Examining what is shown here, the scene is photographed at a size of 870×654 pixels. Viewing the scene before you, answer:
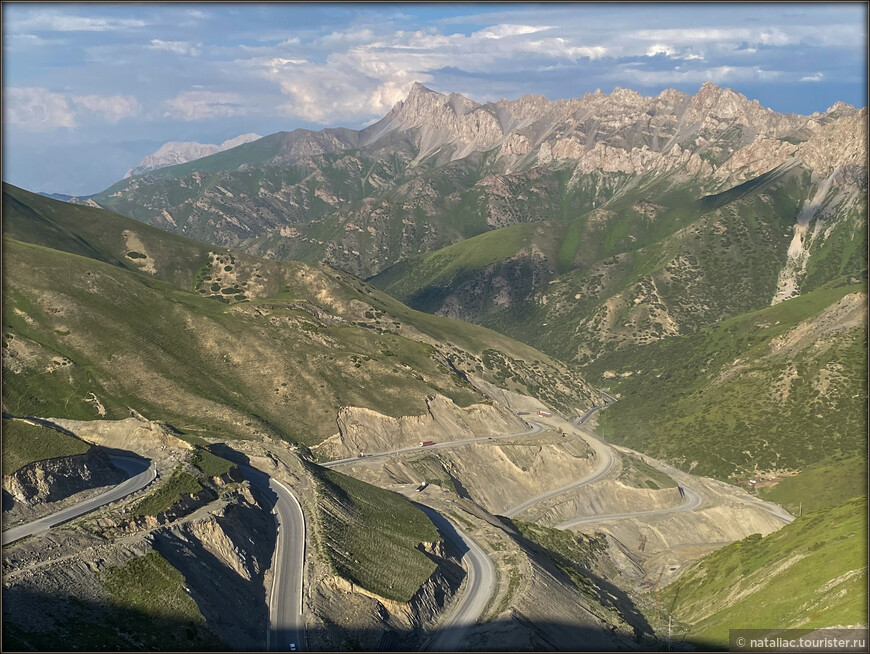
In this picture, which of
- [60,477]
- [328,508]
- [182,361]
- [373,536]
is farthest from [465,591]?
[182,361]

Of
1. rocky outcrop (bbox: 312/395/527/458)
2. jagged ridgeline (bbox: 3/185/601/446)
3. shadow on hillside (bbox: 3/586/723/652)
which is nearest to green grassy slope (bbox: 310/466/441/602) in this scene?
shadow on hillside (bbox: 3/586/723/652)

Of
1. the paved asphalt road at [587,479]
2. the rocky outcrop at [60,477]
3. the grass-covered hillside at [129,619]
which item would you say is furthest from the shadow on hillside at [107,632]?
the paved asphalt road at [587,479]

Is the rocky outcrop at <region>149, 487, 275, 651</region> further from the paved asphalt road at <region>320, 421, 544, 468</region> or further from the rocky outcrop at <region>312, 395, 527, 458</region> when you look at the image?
the rocky outcrop at <region>312, 395, 527, 458</region>

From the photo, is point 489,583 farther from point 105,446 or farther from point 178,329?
point 178,329

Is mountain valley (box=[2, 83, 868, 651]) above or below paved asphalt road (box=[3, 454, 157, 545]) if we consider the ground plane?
below

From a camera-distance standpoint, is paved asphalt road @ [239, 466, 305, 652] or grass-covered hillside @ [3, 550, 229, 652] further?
paved asphalt road @ [239, 466, 305, 652]

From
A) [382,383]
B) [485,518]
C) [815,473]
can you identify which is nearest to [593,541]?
[485,518]

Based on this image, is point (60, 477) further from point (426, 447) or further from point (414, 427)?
point (414, 427)

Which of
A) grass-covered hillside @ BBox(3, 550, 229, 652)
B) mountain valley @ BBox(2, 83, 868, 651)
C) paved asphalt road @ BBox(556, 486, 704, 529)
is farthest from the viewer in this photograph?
paved asphalt road @ BBox(556, 486, 704, 529)
